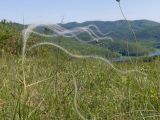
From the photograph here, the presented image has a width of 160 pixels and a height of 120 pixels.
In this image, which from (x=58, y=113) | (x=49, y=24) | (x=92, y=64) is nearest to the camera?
(x=49, y=24)

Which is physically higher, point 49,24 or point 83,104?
point 49,24

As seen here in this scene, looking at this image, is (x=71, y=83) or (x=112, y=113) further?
(x=71, y=83)

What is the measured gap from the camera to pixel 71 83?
4.89 metres

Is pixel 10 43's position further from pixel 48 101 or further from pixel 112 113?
pixel 112 113

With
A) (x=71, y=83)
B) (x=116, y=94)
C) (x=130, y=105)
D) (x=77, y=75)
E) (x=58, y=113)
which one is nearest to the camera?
(x=58, y=113)

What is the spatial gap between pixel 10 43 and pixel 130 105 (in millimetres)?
5097

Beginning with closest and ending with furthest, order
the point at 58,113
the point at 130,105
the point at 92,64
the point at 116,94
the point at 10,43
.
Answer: the point at 58,113, the point at 130,105, the point at 116,94, the point at 92,64, the point at 10,43

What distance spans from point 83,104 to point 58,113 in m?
0.49

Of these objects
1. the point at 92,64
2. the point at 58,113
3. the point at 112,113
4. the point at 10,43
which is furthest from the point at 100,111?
the point at 10,43

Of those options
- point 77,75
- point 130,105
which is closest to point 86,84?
point 77,75

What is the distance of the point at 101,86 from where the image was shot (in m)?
4.97

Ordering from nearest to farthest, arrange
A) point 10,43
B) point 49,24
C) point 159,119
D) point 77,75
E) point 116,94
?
point 49,24 → point 159,119 → point 116,94 → point 77,75 → point 10,43

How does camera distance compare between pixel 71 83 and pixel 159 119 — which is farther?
pixel 71 83

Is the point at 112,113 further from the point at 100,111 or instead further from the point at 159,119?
the point at 159,119
